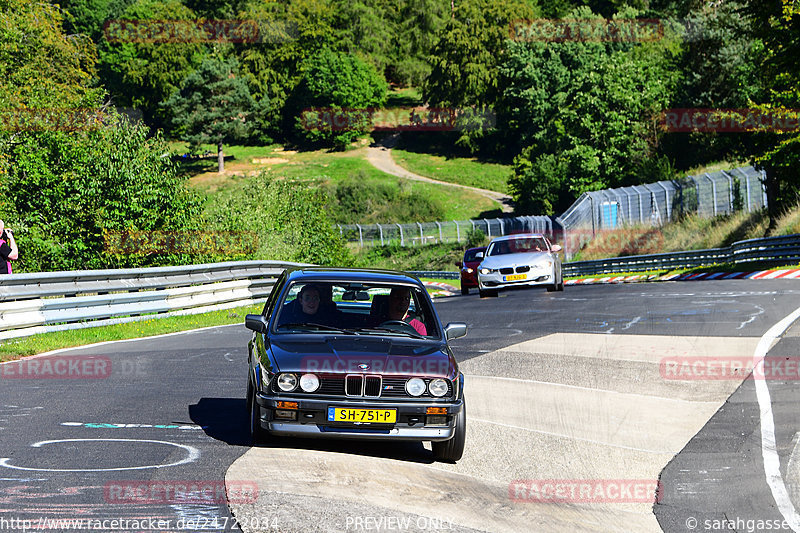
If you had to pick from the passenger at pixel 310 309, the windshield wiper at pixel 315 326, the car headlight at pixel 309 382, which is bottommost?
the car headlight at pixel 309 382

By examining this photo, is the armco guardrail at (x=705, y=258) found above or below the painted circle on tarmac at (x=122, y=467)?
below

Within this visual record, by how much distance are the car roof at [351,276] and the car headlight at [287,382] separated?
4.38ft

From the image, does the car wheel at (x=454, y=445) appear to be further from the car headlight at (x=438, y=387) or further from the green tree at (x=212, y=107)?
the green tree at (x=212, y=107)

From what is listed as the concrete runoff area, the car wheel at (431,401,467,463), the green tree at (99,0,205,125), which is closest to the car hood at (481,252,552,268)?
the concrete runoff area

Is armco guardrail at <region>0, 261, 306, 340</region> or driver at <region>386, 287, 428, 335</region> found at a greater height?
driver at <region>386, 287, 428, 335</region>

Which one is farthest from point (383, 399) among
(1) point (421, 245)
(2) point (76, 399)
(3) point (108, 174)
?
(1) point (421, 245)

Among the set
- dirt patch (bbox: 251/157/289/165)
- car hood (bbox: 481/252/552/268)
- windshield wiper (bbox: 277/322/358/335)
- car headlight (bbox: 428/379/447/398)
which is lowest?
car hood (bbox: 481/252/552/268)

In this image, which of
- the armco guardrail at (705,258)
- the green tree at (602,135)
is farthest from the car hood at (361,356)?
the green tree at (602,135)

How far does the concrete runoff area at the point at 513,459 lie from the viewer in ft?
→ 19.4

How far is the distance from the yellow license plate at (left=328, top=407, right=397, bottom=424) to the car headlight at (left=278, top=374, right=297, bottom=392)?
0.32 metres

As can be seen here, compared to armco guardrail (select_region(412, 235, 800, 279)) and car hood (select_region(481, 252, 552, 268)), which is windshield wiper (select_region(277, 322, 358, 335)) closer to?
car hood (select_region(481, 252, 552, 268))

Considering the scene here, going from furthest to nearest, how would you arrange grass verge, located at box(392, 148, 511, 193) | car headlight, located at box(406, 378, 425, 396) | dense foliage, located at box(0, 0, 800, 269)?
1. grass verge, located at box(392, 148, 511, 193)
2. dense foliage, located at box(0, 0, 800, 269)
3. car headlight, located at box(406, 378, 425, 396)

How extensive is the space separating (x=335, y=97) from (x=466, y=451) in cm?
10729

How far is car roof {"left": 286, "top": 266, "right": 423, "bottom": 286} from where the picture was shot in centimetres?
838
